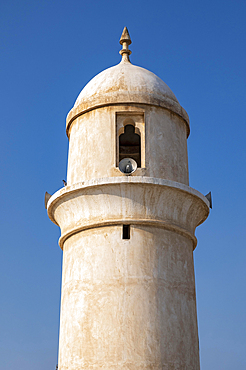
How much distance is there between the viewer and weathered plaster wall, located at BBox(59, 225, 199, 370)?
552 inches

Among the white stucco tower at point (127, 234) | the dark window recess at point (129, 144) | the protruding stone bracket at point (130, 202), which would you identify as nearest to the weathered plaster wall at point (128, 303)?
the white stucco tower at point (127, 234)

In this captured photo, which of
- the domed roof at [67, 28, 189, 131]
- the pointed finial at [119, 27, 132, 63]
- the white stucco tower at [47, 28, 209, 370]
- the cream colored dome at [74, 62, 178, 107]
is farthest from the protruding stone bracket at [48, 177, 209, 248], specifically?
the pointed finial at [119, 27, 132, 63]

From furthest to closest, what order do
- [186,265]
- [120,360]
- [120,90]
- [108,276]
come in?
1. [120,90]
2. [186,265]
3. [108,276]
4. [120,360]

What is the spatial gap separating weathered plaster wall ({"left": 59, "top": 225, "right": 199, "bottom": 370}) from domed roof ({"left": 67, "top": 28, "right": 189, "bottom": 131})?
4124 millimetres

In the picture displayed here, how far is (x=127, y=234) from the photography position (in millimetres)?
15172

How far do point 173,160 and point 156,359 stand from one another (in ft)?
19.7

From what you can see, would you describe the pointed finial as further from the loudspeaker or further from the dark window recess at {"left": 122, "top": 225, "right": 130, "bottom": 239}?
the dark window recess at {"left": 122, "top": 225, "right": 130, "bottom": 239}

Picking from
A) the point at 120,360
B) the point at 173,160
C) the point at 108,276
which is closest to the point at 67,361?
the point at 120,360

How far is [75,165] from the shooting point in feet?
55.4

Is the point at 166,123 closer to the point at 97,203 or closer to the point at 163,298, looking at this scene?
the point at 97,203

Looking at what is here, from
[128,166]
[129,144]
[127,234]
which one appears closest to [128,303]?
[127,234]

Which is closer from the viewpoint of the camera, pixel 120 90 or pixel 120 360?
pixel 120 360

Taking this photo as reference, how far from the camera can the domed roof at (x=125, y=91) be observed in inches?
653

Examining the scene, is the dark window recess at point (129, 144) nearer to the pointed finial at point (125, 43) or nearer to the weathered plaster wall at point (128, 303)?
the pointed finial at point (125, 43)
